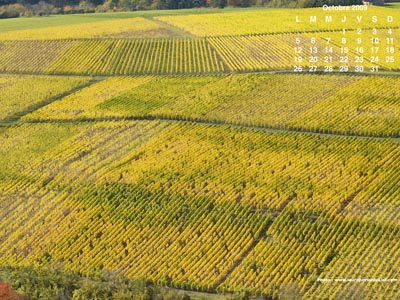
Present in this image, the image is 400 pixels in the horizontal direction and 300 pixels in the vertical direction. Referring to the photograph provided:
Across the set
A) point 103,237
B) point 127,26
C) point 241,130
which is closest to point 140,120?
point 241,130

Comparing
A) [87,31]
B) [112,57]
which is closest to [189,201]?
[112,57]

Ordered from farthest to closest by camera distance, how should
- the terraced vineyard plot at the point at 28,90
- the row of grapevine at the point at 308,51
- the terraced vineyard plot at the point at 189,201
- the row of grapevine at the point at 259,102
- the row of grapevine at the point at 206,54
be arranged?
the row of grapevine at the point at 206,54 < the row of grapevine at the point at 308,51 < the terraced vineyard plot at the point at 28,90 < the row of grapevine at the point at 259,102 < the terraced vineyard plot at the point at 189,201

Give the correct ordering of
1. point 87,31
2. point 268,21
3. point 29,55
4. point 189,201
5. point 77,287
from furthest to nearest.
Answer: point 268,21
point 87,31
point 29,55
point 189,201
point 77,287

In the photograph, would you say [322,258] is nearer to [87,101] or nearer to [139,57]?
[87,101]

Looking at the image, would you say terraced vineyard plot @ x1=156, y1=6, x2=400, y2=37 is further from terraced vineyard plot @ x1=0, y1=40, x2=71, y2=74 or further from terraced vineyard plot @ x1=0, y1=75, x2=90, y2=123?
terraced vineyard plot @ x1=0, y1=75, x2=90, y2=123

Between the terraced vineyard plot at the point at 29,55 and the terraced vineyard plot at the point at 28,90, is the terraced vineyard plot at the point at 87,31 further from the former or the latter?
the terraced vineyard plot at the point at 28,90

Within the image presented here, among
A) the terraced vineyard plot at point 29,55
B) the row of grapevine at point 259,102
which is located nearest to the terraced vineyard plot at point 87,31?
the terraced vineyard plot at point 29,55
